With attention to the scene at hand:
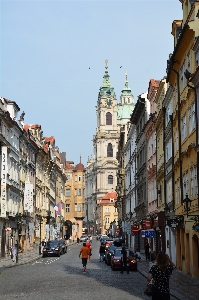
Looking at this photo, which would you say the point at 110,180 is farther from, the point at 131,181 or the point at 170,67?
the point at 170,67

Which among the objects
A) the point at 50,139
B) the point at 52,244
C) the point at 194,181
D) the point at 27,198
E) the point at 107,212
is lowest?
the point at 52,244

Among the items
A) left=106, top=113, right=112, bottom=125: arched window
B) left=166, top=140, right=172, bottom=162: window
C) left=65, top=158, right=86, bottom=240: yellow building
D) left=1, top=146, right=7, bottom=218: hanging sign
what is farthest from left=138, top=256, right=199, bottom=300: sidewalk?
left=106, top=113, right=112, bottom=125: arched window

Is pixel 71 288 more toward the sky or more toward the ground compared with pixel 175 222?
more toward the ground

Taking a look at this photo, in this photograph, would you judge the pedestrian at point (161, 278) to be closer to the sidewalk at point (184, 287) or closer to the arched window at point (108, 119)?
the sidewalk at point (184, 287)

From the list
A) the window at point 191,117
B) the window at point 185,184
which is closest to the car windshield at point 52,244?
the window at point 185,184

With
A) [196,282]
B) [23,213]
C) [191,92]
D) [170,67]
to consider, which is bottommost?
[196,282]

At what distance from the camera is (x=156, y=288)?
12539mm

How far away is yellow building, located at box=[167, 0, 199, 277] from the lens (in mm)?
28894

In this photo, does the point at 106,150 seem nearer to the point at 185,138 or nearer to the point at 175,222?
the point at 175,222

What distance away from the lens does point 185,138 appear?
31547 millimetres

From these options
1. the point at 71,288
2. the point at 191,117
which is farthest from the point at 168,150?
the point at 71,288

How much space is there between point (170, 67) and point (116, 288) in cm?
1612

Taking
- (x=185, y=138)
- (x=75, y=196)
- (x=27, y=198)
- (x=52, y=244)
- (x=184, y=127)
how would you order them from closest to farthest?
(x=185, y=138), (x=184, y=127), (x=52, y=244), (x=27, y=198), (x=75, y=196)

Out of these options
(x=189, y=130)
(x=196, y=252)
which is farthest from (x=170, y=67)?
(x=196, y=252)
